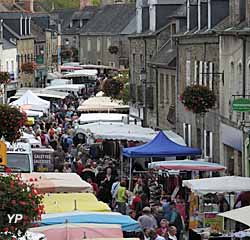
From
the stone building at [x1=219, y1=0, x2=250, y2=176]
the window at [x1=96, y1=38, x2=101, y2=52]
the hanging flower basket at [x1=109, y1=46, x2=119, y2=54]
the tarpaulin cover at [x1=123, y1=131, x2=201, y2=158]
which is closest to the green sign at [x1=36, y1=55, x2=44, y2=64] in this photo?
the hanging flower basket at [x1=109, y1=46, x2=119, y2=54]

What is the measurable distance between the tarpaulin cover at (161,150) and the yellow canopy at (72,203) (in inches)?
317

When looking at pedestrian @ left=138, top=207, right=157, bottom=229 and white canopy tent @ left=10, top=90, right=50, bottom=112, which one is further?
white canopy tent @ left=10, top=90, right=50, bottom=112

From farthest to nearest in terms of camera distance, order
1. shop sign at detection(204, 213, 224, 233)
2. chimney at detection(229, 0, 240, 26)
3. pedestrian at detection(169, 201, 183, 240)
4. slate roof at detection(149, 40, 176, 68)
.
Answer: slate roof at detection(149, 40, 176, 68)
chimney at detection(229, 0, 240, 26)
pedestrian at detection(169, 201, 183, 240)
shop sign at detection(204, 213, 224, 233)

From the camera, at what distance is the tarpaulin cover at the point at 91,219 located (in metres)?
18.9

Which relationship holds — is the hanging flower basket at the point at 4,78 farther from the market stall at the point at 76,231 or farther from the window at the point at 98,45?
the window at the point at 98,45

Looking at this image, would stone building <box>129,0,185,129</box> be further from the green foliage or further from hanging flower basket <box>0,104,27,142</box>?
hanging flower basket <box>0,104,27,142</box>

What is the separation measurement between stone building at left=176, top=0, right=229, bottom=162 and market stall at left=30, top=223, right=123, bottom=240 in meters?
15.0

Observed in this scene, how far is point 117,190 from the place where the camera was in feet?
88.8

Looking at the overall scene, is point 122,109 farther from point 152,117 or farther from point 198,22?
point 198,22

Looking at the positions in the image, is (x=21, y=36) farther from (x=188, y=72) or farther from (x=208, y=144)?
(x=208, y=144)

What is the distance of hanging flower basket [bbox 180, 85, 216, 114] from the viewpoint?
3114cm

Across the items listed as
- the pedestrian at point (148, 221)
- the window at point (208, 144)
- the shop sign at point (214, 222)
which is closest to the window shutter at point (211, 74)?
the window at point (208, 144)

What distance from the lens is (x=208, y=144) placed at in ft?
113

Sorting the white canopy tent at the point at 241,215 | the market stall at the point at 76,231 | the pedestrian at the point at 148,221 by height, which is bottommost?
the pedestrian at the point at 148,221
